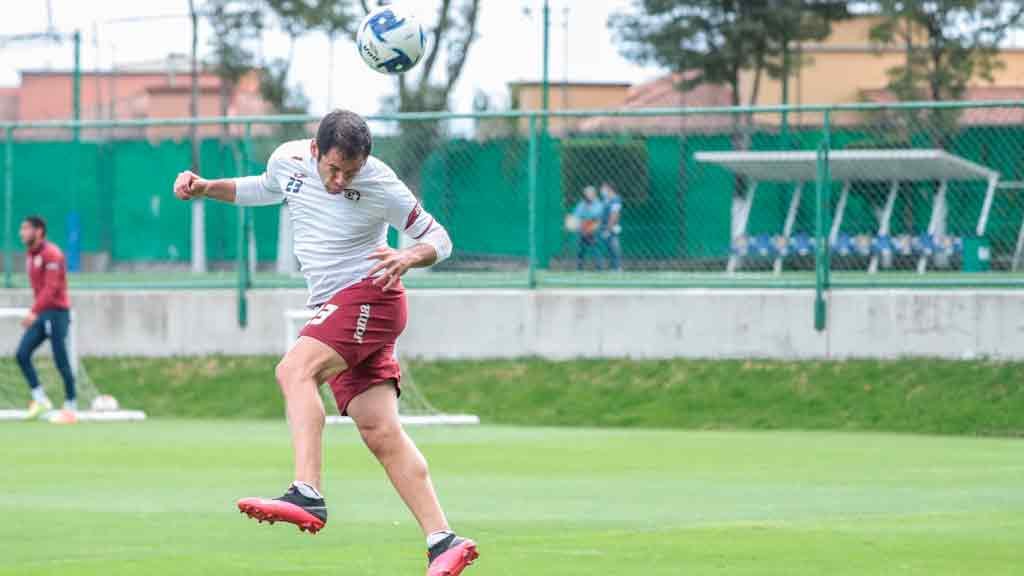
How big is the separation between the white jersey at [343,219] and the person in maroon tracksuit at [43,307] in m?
12.5

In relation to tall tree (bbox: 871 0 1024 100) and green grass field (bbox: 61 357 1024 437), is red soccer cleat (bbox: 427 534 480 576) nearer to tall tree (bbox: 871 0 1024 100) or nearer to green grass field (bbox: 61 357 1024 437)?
green grass field (bbox: 61 357 1024 437)

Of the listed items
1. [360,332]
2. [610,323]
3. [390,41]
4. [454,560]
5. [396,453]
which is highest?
[390,41]

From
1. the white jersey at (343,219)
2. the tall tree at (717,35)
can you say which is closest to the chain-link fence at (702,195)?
the tall tree at (717,35)

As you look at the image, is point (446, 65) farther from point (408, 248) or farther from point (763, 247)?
point (408, 248)

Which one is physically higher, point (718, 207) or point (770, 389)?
point (718, 207)

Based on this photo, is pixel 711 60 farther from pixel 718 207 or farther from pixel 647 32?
pixel 718 207

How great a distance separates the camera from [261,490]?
40.0 feet

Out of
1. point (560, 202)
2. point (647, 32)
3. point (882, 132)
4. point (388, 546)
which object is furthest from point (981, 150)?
point (388, 546)

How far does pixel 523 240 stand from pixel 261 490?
34.5 ft

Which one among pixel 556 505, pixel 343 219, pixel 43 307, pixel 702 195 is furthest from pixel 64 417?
pixel 343 219

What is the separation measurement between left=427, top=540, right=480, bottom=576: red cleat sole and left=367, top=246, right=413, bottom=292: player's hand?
3.62ft

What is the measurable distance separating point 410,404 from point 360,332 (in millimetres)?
12353

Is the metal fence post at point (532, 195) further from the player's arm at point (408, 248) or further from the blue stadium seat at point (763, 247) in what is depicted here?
the player's arm at point (408, 248)

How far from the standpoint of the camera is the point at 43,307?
20516 millimetres
